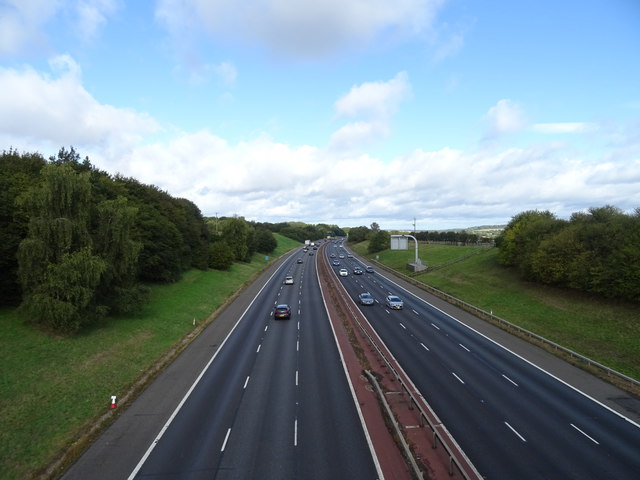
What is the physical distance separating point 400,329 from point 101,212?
25.7 m

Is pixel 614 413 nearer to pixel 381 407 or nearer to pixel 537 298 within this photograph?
pixel 381 407

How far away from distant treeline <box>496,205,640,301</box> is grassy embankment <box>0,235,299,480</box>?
36.1 metres

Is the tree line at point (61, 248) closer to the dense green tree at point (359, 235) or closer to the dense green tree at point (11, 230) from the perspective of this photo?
the dense green tree at point (11, 230)

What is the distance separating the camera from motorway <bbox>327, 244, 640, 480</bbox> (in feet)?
42.1

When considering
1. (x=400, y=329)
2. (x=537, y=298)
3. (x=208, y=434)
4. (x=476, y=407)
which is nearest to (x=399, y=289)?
(x=537, y=298)

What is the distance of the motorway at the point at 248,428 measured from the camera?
41.4 ft

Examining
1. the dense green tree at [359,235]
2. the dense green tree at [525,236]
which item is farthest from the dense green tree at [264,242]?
the dense green tree at [359,235]

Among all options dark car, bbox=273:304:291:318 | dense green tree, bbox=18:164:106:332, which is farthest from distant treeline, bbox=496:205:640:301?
dense green tree, bbox=18:164:106:332

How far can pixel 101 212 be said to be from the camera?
1152 inches

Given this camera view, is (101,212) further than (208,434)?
Yes

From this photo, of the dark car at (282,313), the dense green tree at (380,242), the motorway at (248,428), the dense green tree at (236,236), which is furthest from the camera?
the dense green tree at (380,242)

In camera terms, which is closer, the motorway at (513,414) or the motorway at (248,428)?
the motorway at (248,428)

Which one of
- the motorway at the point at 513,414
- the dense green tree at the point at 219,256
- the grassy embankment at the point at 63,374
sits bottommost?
the motorway at the point at 513,414

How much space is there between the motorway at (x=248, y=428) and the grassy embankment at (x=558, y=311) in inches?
711
